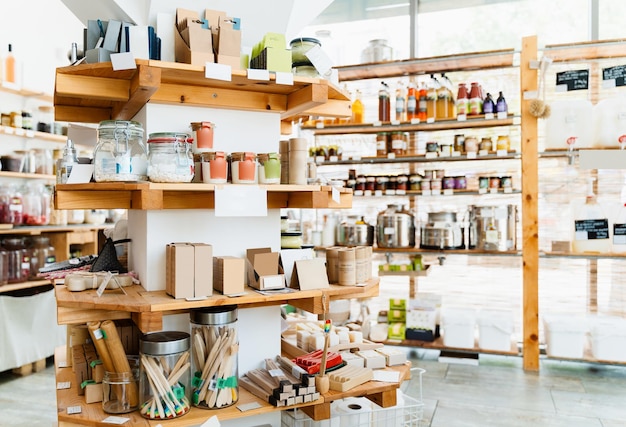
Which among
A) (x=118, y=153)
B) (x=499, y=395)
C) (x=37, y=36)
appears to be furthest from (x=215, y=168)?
(x=37, y=36)

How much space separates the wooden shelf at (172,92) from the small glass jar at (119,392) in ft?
3.19

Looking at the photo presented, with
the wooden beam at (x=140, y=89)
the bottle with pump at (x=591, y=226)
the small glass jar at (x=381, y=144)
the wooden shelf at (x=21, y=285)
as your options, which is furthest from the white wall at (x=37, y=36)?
the bottle with pump at (x=591, y=226)

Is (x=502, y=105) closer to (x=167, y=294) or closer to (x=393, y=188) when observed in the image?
(x=393, y=188)

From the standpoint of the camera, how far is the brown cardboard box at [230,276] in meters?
1.94

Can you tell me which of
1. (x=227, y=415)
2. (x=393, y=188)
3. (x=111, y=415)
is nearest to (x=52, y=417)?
(x=111, y=415)

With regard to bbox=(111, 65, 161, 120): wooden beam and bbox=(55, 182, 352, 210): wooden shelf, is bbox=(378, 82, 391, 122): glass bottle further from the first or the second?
bbox=(111, 65, 161, 120): wooden beam

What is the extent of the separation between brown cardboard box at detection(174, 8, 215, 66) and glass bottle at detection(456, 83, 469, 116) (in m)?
2.90

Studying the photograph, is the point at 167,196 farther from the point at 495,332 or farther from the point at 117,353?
the point at 495,332

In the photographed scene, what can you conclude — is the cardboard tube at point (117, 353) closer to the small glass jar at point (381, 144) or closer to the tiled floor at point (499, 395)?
the tiled floor at point (499, 395)

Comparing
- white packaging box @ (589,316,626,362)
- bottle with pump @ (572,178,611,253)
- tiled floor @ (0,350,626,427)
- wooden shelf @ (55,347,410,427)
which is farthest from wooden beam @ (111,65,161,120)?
white packaging box @ (589,316,626,362)

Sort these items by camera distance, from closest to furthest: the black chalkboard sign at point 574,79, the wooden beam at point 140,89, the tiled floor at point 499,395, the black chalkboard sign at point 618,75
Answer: the wooden beam at point 140,89
the tiled floor at point 499,395
the black chalkboard sign at point 618,75
the black chalkboard sign at point 574,79

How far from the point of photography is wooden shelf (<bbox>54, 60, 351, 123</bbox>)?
1.85m

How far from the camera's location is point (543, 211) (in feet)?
15.0

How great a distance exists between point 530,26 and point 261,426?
162 inches
